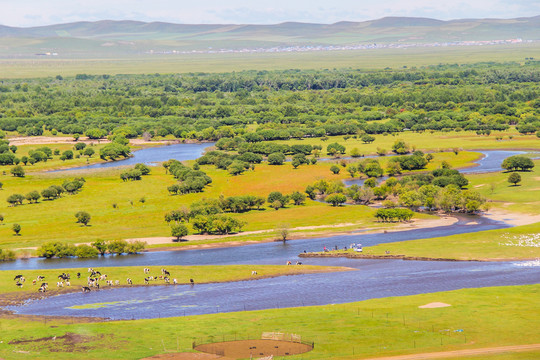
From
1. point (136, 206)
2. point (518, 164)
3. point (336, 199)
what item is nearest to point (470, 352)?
point (336, 199)

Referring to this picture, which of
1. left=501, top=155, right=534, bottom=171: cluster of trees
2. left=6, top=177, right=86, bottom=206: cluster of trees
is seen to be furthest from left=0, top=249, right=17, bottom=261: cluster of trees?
left=501, top=155, right=534, bottom=171: cluster of trees

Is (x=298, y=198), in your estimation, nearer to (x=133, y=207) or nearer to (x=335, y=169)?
(x=133, y=207)

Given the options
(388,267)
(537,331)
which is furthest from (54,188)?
(537,331)

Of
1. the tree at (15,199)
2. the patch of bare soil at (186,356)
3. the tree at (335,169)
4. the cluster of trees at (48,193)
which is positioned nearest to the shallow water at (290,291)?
the patch of bare soil at (186,356)

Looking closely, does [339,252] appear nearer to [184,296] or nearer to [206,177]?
[184,296]

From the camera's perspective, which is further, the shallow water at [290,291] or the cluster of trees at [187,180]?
the cluster of trees at [187,180]

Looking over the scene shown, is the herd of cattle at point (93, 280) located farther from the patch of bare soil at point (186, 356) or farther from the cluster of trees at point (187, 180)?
the cluster of trees at point (187, 180)
